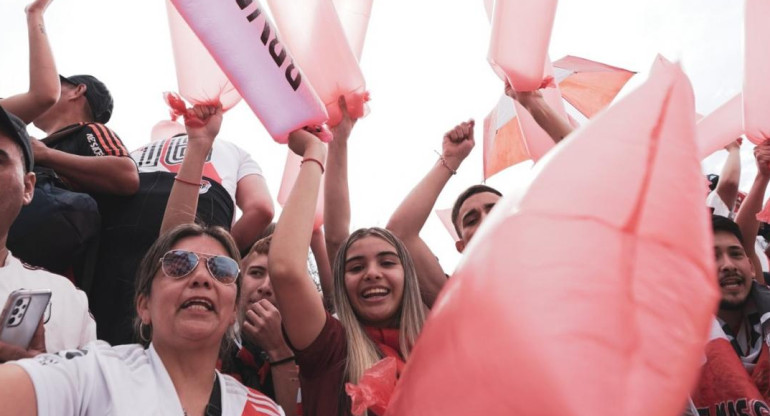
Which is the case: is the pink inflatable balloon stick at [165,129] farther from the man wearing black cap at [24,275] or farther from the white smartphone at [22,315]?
the white smartphone at [22,315]

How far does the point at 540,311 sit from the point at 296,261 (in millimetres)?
1103

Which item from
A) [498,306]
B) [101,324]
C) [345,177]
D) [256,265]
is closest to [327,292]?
[256,265]

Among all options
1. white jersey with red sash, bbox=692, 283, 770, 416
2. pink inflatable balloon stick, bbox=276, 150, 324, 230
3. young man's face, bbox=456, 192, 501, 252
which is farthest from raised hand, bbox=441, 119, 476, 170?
white jersey with red sash, bbox=692, 283, 770, 416

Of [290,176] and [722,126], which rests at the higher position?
[722,126]

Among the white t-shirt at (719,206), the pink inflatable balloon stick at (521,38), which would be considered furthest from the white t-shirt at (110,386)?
the white t-shirt at (719,206)

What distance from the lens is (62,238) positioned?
7.24ft

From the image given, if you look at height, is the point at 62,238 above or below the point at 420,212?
below

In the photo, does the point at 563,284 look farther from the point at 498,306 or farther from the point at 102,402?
the point at 102,402

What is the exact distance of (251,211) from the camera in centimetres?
298

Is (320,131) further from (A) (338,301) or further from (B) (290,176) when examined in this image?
(B) (290,176)

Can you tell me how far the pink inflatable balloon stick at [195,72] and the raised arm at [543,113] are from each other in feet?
4.41

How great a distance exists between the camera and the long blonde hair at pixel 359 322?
2.07m

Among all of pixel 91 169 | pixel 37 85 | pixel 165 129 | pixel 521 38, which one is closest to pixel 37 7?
pixel 37 85

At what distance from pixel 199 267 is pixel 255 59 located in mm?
735
